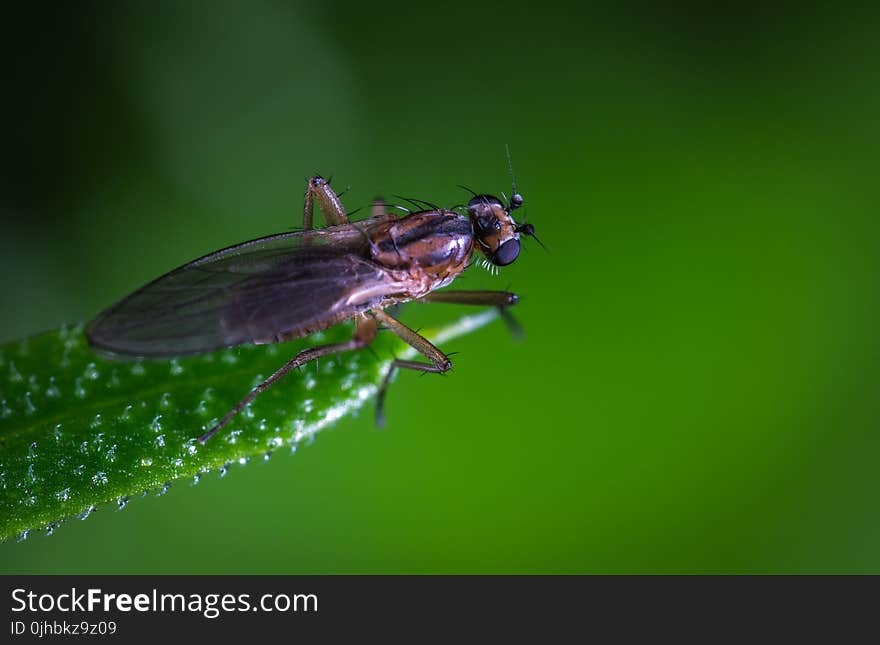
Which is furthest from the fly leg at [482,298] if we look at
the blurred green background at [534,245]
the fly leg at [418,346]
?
the fly leg at [418,346]

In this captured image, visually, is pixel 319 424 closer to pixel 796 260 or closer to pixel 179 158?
pixel 796 260

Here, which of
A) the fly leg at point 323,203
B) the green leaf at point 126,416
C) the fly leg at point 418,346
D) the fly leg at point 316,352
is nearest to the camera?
the green leaf at point 126,416

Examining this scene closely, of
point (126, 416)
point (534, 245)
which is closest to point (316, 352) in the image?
point (126, 416)

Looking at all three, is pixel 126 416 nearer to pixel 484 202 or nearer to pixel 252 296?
pixel 252 296

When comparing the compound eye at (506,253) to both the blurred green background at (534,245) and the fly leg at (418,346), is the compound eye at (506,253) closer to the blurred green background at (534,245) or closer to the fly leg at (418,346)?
the blurred green background at (534,245)

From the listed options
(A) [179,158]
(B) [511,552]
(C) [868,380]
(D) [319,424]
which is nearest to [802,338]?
(C) [868,380]

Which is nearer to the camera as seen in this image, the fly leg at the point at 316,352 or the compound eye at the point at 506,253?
the fly leg at the point at 316,352

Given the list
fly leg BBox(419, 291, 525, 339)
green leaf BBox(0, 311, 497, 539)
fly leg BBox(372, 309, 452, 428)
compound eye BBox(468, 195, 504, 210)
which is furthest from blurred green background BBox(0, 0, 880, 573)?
green leaf BBox(0, 311, 497, 539)
